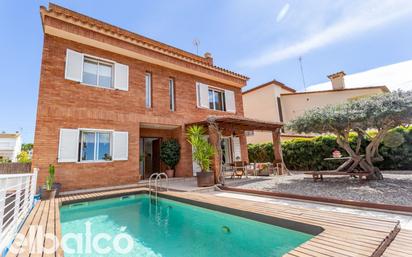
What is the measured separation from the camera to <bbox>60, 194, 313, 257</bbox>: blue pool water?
3.63 meters

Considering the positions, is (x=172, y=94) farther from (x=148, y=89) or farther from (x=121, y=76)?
(x=121, y=76)

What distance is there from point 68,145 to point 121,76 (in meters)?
4.20

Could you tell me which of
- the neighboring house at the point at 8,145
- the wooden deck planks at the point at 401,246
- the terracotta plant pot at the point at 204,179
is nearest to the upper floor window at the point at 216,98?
the terracotta plant pot at the point at 204,179

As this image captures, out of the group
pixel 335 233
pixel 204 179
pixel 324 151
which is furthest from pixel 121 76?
pixel 324 151

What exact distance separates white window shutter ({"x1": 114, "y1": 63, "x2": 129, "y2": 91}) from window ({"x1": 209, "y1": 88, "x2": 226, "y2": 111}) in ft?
19.7

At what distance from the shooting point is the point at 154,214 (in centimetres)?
628

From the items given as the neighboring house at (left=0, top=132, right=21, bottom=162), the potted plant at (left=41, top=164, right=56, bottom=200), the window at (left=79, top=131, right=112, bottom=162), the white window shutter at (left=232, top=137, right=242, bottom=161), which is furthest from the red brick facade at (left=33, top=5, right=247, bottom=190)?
the neighboring house at (left=0, top=132, right=21, bottom=162)

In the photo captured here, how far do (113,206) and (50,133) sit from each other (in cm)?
416

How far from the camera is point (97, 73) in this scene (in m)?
9.75

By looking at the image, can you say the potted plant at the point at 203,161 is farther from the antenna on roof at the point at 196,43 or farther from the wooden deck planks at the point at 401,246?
Result: the antenna on roof at the point at 196,43

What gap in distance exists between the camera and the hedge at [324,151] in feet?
33.8

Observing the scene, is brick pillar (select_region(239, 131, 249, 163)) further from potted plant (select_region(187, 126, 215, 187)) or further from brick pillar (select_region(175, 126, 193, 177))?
potted plant (select_region(187, 126, 215, 187))

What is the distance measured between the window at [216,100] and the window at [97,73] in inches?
268

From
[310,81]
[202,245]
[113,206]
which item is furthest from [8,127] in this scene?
[310,81]
